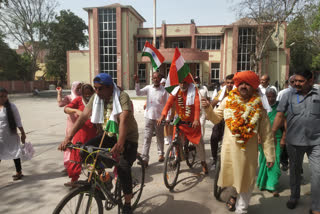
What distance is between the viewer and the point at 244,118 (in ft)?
9.39

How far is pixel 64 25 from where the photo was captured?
46469 mm

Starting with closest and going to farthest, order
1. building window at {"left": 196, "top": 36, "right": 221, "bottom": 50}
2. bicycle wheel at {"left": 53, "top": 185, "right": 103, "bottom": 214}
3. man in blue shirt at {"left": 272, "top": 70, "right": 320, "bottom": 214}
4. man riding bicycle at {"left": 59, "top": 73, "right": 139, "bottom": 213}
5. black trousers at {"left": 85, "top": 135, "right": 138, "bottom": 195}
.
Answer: bicycle wheel at {"left": 53, "top": 185, "right": 103, "bottom": 214} → man riding bicycle at {"left": 59, "top": 73, "right": 139, "bottom": 213} → black trousers at {"left": 85, "top": 135, "right": 138, "bottom": 195} → man in blue shirt at {"left": 272, "top": 70, "right": 320, "bottom": 214} → building window at {"left": 196, "top": 36, "right": 221, "bottom": 50}

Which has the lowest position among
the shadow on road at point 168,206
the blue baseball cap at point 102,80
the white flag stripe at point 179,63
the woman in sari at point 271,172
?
the shadow on road at point 168,206

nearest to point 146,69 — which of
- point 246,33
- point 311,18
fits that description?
point 246,33

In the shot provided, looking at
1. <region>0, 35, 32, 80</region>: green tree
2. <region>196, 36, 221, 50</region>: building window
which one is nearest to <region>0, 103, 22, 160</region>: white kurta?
<region>196, 36, 221, 50</region>: building window

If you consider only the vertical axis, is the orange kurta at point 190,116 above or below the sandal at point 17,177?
above

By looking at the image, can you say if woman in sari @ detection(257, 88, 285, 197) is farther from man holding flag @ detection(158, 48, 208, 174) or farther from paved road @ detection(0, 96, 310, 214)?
man holding flag @ detection(158, 48, 208, 174)

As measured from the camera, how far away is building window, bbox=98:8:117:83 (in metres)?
33.6

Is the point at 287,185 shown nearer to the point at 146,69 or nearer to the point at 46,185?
the point at 46,185

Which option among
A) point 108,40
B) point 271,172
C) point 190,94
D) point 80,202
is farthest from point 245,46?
point 80,202

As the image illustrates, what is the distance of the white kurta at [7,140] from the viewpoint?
163 inches

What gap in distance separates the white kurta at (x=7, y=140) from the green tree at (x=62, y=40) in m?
43.6

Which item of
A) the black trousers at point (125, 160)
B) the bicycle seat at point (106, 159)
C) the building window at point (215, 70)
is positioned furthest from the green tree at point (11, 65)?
the bicycle seat at point (106, 159)

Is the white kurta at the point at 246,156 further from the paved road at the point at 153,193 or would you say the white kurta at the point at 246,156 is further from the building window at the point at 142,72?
the building window at the point at 142,72
